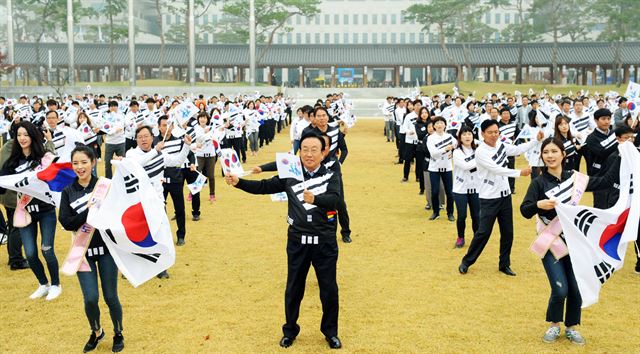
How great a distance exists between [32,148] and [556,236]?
5466 mm

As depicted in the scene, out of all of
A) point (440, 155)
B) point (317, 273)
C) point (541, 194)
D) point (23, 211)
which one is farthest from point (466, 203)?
point (23, 211)

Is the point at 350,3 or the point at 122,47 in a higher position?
the point at 350,3

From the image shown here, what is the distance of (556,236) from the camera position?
585cm

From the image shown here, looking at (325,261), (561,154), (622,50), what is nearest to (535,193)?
(561,154)

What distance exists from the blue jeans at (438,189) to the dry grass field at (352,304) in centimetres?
76

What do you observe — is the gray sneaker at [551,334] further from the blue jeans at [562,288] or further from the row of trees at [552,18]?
the row of trees at [552,18]

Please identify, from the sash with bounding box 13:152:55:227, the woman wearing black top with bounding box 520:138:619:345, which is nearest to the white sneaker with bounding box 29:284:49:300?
the sash with bounding box 13:152:55:227

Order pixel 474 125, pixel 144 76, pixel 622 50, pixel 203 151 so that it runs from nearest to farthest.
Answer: pixel 203 151, pixel 474 125, pixel 622 50, pixel 144 76

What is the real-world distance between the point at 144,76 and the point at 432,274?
68.6 metres

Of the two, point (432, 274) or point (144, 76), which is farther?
point (144, 76)

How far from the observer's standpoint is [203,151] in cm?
1301

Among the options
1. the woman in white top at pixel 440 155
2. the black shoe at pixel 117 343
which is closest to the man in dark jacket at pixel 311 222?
the black shoe at pixel 117 343

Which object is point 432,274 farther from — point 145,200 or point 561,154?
point 145,200

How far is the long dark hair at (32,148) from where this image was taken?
7172 millimetres
